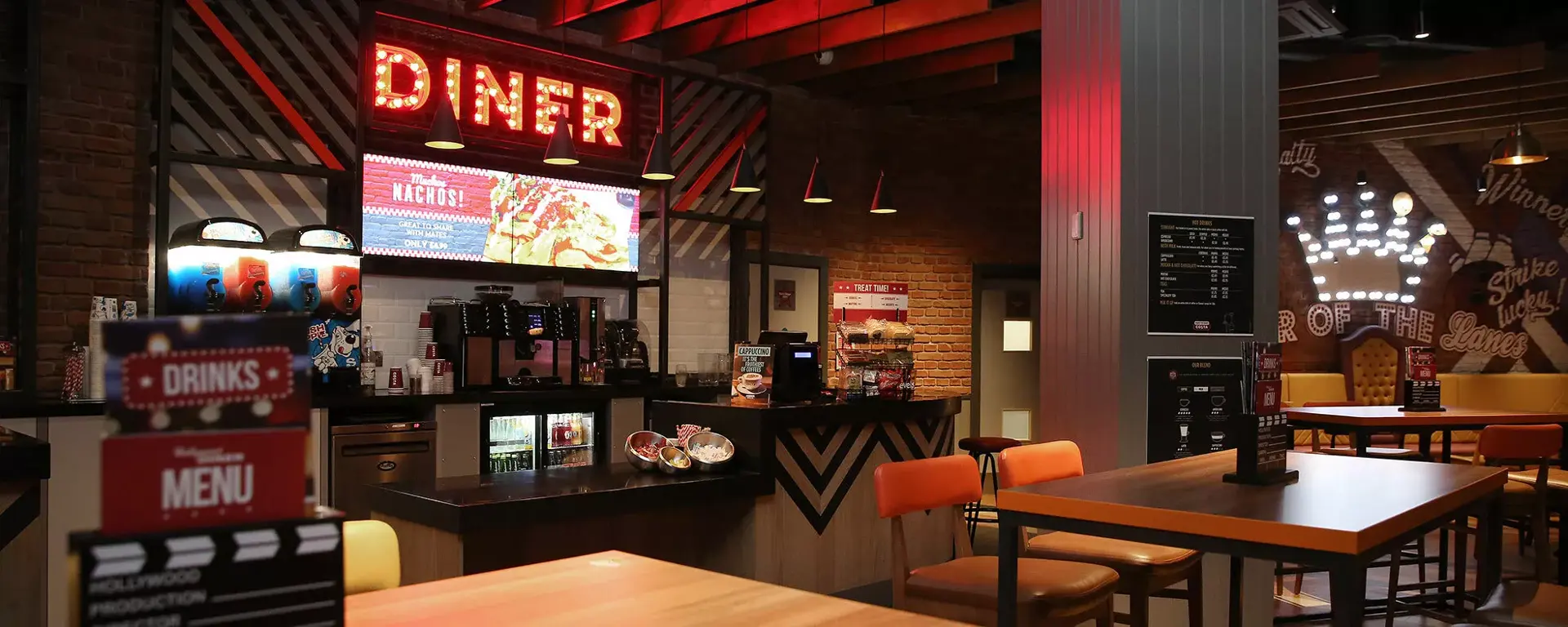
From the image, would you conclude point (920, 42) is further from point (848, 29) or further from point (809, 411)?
point (809, 411)

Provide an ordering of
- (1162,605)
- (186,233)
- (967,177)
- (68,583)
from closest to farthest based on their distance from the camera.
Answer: (68,583) → (1162,605) → (186,233) → (967,177)

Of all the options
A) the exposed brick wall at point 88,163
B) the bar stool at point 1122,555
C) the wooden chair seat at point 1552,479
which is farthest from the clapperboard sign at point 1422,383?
the exposed brick wall at point 88,163

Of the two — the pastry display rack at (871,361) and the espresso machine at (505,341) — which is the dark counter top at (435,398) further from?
the pastry display rack at (871,361)

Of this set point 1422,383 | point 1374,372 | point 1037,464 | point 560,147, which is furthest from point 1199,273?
point 1374,372

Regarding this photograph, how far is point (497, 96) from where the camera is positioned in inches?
274

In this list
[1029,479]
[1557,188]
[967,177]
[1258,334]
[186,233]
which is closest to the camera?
[1029,479]

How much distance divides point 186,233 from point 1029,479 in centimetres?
433

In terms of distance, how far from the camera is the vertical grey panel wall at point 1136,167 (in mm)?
4746

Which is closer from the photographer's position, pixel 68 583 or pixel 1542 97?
pixel 68 583

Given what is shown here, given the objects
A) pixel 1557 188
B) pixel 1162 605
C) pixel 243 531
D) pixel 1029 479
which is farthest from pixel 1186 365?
pixel 1557 188

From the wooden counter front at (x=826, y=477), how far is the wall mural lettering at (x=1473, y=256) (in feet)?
22.5

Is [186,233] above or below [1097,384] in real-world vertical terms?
above

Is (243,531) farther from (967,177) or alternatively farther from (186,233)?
(967,177)

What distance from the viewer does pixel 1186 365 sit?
4.82 metres
